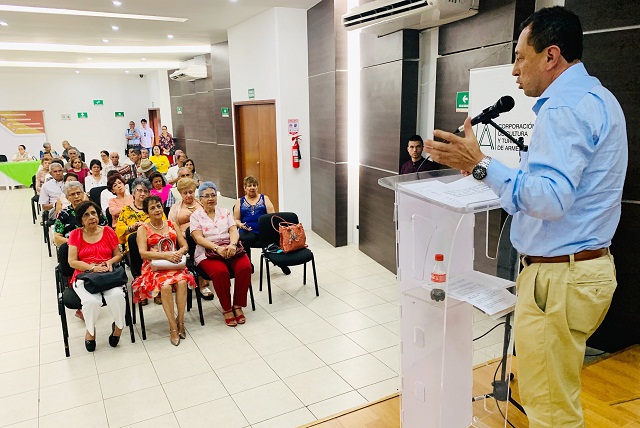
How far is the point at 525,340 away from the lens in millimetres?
1665

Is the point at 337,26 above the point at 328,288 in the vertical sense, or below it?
above

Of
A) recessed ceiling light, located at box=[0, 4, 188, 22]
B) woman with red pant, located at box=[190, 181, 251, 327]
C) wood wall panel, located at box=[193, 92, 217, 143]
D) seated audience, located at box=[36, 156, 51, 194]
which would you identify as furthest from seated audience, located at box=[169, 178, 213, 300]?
wood wall panel, located at box=[193, 92, 217, 143]

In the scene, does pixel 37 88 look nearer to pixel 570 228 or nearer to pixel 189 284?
→ pixel 189 284

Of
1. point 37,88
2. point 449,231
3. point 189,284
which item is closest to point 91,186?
point 189,284

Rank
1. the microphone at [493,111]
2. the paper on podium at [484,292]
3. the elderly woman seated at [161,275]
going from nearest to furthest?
the microphone at [493,111]
the paper on podium at [484,292]
the elderly woman seated at [161,275]

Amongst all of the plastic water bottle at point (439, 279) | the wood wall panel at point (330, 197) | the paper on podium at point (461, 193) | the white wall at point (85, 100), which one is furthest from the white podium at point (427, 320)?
the white wall at point (85, 100)

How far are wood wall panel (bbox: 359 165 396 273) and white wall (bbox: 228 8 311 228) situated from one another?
1456 mm

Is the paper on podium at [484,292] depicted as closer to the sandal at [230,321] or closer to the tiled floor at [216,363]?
the tiled floor at [216,363]

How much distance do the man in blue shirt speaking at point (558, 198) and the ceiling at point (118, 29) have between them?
545cm

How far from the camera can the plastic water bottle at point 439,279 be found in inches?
75.6

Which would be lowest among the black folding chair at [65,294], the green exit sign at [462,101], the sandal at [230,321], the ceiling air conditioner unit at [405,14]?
the sandal at [230,321]

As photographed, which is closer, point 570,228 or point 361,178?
point 570,228

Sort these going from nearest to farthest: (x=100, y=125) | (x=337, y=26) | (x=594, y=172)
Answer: (x=594, y=172)
(x=337, y=26)
(x=100, y=125)

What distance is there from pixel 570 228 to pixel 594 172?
204 millimetres
